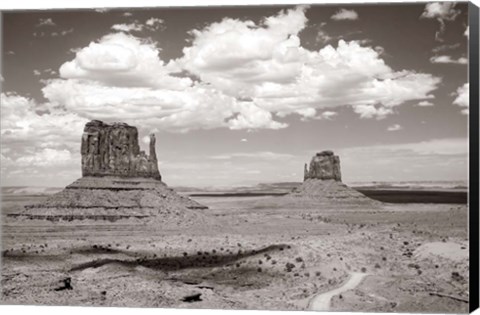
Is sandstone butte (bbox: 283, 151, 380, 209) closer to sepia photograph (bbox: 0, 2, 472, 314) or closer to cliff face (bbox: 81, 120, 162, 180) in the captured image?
sepia photograph (bbox: 0, 2, 472, 314)

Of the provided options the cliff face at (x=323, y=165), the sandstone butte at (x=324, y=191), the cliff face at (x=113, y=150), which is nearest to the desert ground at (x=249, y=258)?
the sandstone butte at (x=324, y=191)

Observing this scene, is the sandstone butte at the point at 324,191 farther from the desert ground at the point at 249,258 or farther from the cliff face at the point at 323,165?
the desert ground at the point at 249,258

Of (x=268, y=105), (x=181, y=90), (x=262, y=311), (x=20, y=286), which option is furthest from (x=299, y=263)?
(x=20, y=286)

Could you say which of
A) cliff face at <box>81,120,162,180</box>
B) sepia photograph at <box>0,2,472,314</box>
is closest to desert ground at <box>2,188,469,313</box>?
sepia photograph at <box>0,2,472,314</box>

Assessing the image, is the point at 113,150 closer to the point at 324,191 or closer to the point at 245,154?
the point at 245,154

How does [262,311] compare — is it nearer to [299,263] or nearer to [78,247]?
[299,263]

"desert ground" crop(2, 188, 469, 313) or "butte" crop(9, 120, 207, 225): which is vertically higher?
"butte" crop(9, 120, 207, 225)
